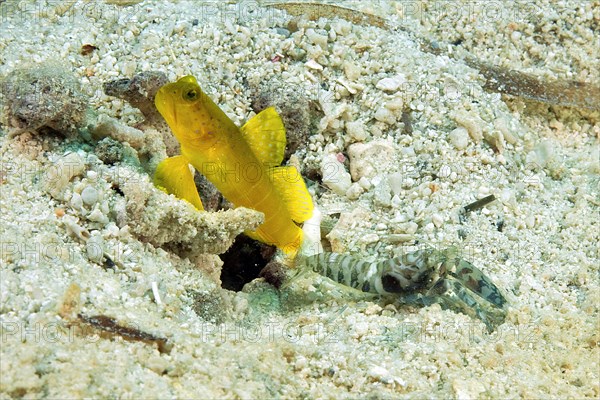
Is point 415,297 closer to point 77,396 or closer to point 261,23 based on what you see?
point 77,396

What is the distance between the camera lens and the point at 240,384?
1791 millimetres

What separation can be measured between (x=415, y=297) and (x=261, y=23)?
216cm

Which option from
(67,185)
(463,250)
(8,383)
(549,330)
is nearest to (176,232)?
(67,185)

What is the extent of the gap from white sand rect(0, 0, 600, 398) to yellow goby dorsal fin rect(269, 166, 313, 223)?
10.1 inches

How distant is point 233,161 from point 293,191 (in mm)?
457

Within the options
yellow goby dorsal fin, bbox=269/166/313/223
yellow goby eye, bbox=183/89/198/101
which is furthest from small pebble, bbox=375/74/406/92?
yellow goby eye, bbox=183/89/198/101

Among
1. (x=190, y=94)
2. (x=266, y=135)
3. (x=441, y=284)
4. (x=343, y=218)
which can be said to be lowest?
(x=343, y=218)

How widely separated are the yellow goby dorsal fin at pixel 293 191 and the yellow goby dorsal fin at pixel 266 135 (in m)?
0.11

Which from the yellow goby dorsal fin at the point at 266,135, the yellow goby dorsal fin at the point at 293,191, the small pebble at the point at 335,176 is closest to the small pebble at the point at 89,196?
the yellow goby dorsal fin at the point at 266,135

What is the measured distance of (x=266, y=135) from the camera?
2887mm

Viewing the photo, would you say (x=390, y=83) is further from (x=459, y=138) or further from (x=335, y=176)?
(x=335, y=176)

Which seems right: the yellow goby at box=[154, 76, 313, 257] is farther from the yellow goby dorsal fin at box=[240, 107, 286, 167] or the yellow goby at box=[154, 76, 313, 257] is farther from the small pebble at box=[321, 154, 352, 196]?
the small pebble at box=[321, 154, 352, 196]

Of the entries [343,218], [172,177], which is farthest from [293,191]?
[172,177]

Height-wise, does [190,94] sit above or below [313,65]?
above
